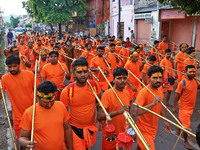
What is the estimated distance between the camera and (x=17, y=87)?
4195 millimetres

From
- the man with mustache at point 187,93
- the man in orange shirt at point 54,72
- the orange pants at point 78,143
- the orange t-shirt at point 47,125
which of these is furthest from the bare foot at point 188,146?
the man in orange shirt at point 54,72

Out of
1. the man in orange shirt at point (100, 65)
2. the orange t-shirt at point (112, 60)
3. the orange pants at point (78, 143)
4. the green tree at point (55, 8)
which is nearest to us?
the orange pants at point (78, 143)

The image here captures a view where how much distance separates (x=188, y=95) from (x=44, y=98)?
353cm

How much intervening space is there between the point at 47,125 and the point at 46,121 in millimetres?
60

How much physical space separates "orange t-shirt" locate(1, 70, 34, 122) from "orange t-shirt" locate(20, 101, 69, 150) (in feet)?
4.80

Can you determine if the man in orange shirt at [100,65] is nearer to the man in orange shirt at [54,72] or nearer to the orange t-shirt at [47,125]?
the man in orange shirt at [54,72]

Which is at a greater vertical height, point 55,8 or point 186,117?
point 55,8

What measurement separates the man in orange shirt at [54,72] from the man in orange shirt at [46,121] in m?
2.59

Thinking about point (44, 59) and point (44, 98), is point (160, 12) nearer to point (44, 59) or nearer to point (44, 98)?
point (44, 59)

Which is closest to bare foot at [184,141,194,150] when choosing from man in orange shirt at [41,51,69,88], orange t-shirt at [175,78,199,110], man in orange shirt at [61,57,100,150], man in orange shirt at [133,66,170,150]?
orange t-shirt at [175,78,199,110]

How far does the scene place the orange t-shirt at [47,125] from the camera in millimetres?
2867

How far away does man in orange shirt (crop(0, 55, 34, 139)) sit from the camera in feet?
13.7

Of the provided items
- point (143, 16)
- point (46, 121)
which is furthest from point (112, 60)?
point (143, 16)

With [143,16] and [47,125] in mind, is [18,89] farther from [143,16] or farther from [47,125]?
[143,16]
